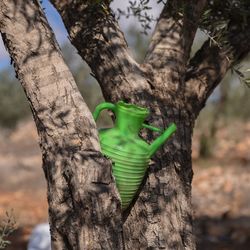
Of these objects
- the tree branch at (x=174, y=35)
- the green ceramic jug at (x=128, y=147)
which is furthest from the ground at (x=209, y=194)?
the green ceramic jug at (x=128, y=147)

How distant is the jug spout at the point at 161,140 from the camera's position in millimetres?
3240

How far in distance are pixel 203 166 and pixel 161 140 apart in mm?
12800

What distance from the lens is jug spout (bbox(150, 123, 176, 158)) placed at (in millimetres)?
3240

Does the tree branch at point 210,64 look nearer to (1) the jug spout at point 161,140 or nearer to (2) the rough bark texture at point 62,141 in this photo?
(1) the jug spout at point 161,140

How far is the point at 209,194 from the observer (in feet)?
41.8

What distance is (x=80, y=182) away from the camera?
2863 millimetres

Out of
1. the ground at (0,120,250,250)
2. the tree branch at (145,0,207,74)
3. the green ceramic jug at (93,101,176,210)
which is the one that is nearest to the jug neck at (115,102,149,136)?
the green ceramic jug at (93,101,176,210)

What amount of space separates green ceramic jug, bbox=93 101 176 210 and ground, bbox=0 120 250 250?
5.44 meters

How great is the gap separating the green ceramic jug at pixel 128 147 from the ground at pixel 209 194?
544 centimetres

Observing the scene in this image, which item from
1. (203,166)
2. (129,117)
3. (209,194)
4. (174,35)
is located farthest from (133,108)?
(203,166)

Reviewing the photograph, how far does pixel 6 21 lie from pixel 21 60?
209 mm

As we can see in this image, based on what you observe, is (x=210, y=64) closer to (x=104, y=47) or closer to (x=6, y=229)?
(x=104, y=47)

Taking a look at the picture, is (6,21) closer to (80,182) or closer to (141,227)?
(80,182)

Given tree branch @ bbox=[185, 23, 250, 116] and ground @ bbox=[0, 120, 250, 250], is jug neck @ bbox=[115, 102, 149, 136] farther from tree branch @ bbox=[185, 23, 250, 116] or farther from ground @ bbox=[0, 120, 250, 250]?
ground @ bbox=[0, 120, 250, 250]
